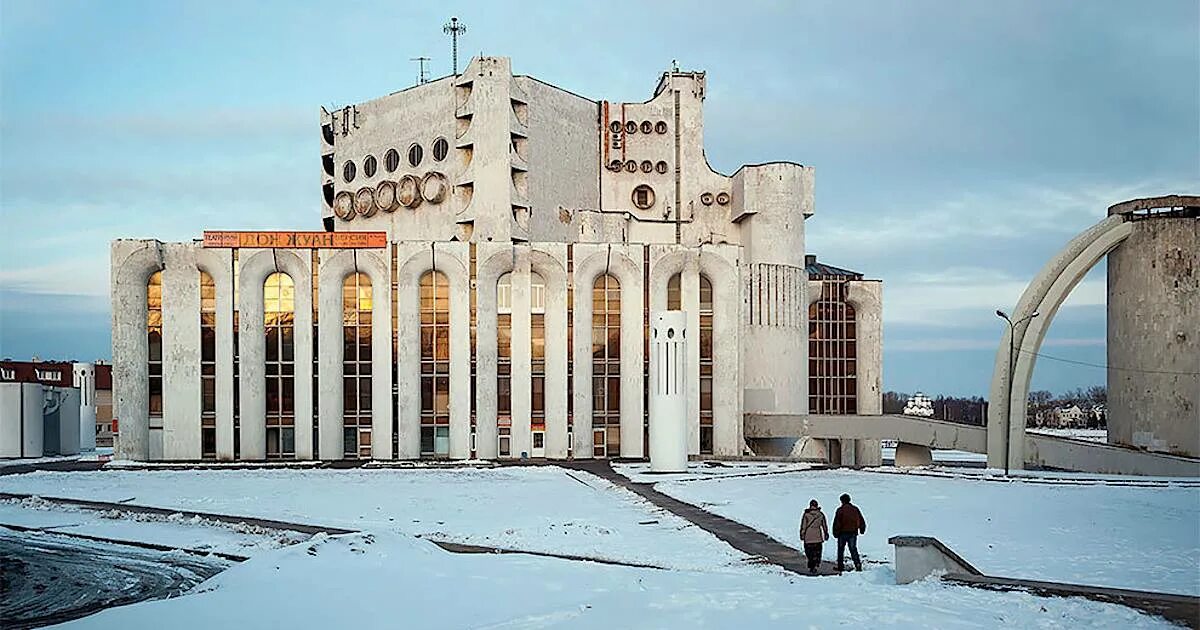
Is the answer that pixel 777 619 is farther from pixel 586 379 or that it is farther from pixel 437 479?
pixel 586 379

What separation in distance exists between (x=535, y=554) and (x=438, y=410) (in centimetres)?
3697

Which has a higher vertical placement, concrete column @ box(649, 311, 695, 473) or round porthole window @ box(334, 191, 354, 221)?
round porthole window @ box(334, 191, 354, 221)

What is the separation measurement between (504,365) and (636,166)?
2268 centimetres

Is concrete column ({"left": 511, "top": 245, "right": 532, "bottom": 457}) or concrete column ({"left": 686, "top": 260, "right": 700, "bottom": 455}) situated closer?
concrete column ({"left": 511, "top": 245, "right": 532, "bottom": 457})

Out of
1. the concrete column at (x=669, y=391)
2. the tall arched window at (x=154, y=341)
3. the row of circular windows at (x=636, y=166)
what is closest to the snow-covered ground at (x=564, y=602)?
the concrete column at (x=669, y=391)

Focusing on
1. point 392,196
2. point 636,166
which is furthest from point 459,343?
point 636,166

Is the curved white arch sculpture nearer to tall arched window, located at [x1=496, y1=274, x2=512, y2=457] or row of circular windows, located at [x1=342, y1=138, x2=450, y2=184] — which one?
tall arched window, located at [x1=496, y1=274, x2=512, y2=457]

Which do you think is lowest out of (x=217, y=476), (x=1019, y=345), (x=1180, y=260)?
(x=217, y=476)

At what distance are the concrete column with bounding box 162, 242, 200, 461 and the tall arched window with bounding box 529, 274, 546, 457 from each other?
752 inches

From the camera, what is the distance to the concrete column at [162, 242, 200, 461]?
196 feet

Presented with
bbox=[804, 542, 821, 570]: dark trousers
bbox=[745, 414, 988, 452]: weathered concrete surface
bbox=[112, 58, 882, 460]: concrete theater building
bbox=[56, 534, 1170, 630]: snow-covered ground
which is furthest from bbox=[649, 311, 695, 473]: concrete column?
bbox=[804, 542, 821, 570]: dark trousers

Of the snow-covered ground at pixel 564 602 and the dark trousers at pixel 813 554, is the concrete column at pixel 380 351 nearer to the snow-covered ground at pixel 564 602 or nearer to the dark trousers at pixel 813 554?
the snow-covered ground at pixel 564 602

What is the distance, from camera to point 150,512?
33.7 metres

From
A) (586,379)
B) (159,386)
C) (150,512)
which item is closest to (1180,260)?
(586,379)
